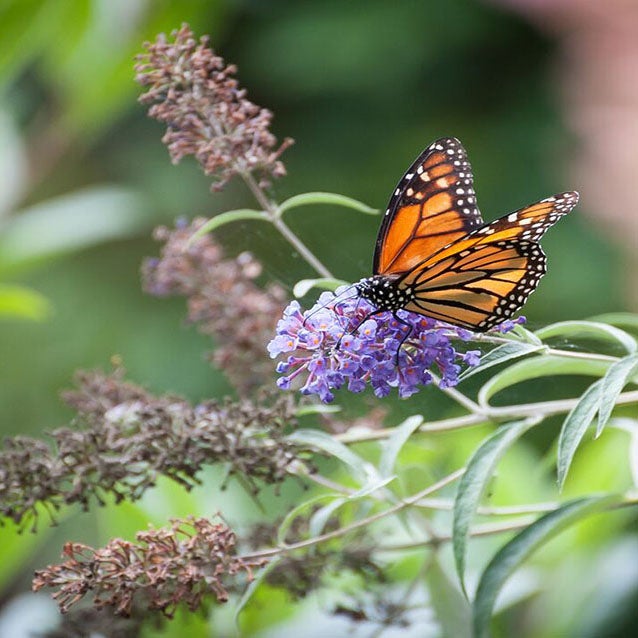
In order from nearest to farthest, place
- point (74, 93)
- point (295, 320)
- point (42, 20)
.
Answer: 1. point (295, 320)
2. point (42, 20)
3. point (74, 93)

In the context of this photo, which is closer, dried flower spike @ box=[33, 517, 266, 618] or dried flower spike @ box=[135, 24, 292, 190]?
dried flower spike @ box=[33, 517, 266, 618]

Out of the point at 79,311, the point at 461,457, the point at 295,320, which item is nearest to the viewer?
the point at 295,320

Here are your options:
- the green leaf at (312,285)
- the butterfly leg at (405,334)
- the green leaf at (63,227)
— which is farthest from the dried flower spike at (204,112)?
the green leaf at (63,227)

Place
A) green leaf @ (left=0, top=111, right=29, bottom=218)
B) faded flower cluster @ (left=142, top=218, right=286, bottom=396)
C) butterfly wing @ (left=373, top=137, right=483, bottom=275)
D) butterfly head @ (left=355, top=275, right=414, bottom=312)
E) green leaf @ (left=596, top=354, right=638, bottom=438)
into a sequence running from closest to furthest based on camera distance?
green leaf @ (left=596, top=354, right=638, bottom=438), butterfly head @ (left=355, top=275, right=414, bottom=312), butterfly wing @ (left=373, top=137, right=483, bottom=275), faded flower cluster @ (left=142, top=218, right=286, bottom=396), green leaf @ (left=0, top=111, right=29, bottom=218)

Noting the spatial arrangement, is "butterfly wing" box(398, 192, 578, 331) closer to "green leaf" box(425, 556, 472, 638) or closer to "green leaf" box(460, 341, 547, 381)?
"green leaf" box(460, 341, 547, 381)

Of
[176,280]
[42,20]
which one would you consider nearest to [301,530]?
[176,280]

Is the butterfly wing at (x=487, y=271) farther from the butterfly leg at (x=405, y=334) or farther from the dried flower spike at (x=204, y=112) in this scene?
the dried flower spike at (x=204, y=112)

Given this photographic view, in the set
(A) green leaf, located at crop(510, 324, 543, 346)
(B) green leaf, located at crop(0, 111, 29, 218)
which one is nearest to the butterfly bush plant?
(A) green leaf, located at crop(510, 324, 543, 346)

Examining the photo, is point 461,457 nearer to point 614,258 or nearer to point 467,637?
point 467,637
